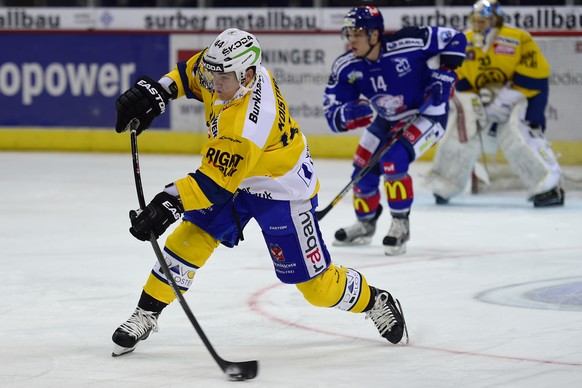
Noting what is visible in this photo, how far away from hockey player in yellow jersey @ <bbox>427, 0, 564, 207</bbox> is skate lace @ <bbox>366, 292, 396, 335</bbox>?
4.23m

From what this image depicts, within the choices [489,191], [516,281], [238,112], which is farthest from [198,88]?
[489,191]

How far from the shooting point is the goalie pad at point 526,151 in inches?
323

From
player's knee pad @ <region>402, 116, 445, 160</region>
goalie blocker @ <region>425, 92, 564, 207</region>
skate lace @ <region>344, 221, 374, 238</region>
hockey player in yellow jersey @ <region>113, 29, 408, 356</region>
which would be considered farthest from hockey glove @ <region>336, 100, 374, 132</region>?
hockey player in yellow jersey @ <region>113, 29, 408, 356</region>

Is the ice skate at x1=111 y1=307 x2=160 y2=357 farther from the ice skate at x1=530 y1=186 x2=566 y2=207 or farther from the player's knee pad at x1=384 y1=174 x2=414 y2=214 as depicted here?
the ice skate at x1=530 y1=186 x2=566 y2=207

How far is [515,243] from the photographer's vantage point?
6.52m

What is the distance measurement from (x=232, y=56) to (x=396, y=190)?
284 cm

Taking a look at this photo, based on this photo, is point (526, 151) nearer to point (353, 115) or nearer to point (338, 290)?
point (353, 115)

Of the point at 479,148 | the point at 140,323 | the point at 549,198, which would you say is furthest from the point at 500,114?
the point at 140,323

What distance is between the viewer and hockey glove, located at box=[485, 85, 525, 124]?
8273mm

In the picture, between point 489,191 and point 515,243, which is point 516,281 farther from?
point 489,191

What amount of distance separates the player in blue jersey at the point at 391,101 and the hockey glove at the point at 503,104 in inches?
70.8

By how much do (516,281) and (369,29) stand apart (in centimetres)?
164

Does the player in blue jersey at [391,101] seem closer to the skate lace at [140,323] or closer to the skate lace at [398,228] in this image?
the skate lace at [398,228]

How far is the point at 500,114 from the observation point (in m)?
8.36
